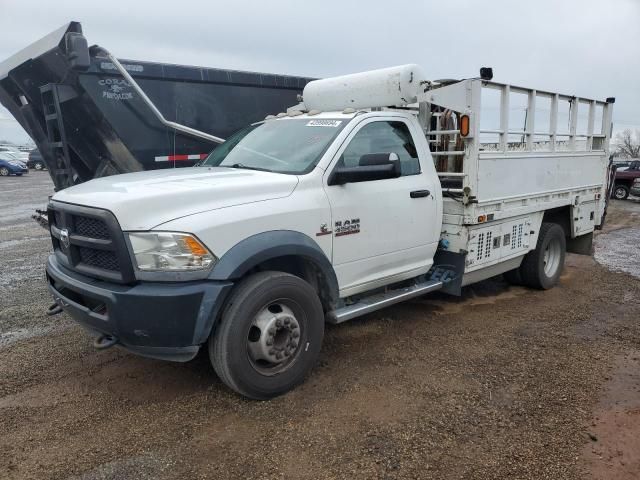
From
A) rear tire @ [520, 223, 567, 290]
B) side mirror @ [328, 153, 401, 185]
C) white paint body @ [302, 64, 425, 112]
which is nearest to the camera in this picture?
side mirror @ [328, 153, 401, 185]

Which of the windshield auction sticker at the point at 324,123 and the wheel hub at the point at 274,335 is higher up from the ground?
the windshield auction sticker at the point at 324,123

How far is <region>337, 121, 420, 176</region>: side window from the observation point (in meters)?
4.47

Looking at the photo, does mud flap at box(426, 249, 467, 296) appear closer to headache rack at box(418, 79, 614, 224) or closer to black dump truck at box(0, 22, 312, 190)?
headache rack at box(418, 79, 614, 224)

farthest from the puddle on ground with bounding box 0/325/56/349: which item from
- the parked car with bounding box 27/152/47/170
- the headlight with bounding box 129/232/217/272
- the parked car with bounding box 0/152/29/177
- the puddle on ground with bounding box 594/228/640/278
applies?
the parked car with bounding box 27/152/47/170

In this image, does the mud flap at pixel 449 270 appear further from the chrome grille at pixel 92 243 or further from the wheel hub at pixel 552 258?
the chrome grille at pixel 92 243

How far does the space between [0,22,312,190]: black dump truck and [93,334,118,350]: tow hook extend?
150 inches

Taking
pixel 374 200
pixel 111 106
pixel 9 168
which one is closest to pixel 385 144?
pixel 374 200

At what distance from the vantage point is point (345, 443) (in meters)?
3.27

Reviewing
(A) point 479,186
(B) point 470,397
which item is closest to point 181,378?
(B) point 470,397

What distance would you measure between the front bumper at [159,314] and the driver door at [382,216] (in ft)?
3.94

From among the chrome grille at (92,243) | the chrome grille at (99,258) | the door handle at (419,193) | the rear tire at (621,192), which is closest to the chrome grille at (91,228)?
the chrome grille at (92,243)

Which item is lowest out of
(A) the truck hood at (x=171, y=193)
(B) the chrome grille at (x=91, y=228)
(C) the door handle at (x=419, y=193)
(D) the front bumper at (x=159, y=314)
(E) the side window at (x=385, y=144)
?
(D) the front bumper at (x=159, y=314)

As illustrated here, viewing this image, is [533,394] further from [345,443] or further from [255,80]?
[255,80]

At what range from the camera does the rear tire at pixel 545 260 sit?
22.1 feet
